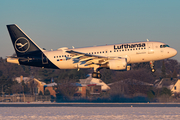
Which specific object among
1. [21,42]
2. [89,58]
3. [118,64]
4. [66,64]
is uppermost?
[21,42]

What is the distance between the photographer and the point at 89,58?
46.2m

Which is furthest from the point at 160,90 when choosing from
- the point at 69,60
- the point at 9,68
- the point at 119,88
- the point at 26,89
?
the point at 9,68

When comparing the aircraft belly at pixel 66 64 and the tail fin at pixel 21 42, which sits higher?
the tail fin at pixel 21 42

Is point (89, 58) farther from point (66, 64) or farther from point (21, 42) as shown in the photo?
point (21, 42)

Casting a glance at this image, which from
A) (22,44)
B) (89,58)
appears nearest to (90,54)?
(89,58)

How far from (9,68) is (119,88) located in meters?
67.2

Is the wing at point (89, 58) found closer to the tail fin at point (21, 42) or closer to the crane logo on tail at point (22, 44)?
the tail fin at point (21, 42)

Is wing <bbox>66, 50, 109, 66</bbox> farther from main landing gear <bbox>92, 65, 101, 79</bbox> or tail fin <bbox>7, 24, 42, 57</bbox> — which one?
tail fin <bbox>7, 24, 42, 57</bbox>

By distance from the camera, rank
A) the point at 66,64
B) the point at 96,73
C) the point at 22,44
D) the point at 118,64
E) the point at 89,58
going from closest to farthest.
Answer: the point at 118,64 < the point at 89,58 < the point at 96,73 < the point at 66,64 < the point at 22,44

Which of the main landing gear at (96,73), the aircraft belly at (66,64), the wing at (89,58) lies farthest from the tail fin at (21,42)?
the main landing gear at (96,73)

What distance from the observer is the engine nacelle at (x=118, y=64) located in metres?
44.4

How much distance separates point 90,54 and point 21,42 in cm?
1210

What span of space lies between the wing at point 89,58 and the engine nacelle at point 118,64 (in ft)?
3.64

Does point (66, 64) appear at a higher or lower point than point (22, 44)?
lower
